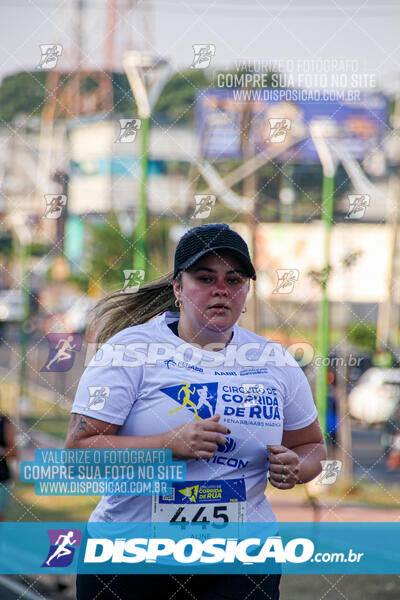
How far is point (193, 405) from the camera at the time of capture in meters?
2.69

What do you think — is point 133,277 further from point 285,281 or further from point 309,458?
point 309,458

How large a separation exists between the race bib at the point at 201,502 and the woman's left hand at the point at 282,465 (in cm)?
11

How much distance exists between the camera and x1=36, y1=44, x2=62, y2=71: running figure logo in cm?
476

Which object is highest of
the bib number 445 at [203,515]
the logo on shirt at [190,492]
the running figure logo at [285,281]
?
the running figure logo at [285,281]

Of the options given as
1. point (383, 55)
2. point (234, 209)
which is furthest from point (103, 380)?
point (234, 209)

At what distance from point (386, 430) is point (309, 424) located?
1178 centimetres

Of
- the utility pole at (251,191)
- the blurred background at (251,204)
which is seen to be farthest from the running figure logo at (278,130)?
the utility pole at (251,191)

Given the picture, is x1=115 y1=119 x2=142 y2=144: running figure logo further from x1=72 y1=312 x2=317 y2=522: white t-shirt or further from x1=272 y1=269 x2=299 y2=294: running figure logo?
x1=72 y1=312 x2=317 y2=522: white t-shirt

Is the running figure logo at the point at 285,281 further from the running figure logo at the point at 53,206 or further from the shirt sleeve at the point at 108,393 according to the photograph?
the shirt sleeve at the point at 108,393

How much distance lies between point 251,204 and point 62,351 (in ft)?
18.0

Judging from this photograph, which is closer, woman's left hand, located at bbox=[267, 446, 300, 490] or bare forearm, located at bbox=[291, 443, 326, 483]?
woman's left hand, located at bbox=[267, 446, 300, 490]

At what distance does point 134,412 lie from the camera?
2688 mm

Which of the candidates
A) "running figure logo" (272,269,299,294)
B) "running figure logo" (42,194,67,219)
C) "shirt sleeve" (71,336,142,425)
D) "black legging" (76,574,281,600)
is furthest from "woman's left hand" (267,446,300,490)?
"running figure logo" (42,194,67,219)

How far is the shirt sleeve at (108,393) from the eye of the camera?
262 centimetres
